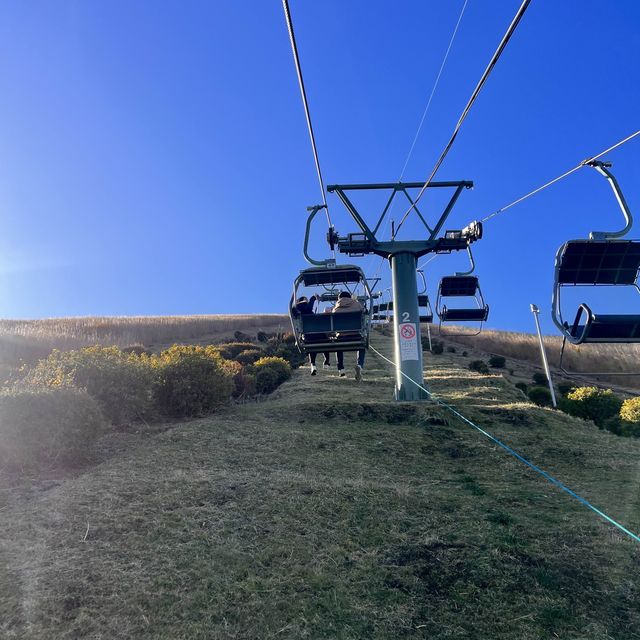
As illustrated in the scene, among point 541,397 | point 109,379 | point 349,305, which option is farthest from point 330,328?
point 541,397

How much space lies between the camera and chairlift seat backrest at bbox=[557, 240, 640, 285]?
253 inches

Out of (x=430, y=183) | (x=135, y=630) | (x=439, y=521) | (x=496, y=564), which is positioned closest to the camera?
(x=135, y=630)

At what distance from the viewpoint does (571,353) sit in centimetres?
3769

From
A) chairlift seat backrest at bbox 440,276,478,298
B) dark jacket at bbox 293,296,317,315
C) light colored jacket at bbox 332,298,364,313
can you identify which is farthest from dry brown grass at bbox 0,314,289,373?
chairlift seat backrest at bbox 440,276,478,298

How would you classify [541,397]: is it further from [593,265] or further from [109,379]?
[109,379]

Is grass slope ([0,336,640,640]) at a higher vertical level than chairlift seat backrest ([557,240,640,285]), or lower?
lower

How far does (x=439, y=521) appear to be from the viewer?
469 cm

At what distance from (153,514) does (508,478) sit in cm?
450

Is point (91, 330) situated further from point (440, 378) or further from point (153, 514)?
point (153, 514)

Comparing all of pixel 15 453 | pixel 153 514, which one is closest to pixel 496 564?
pixel 153 514

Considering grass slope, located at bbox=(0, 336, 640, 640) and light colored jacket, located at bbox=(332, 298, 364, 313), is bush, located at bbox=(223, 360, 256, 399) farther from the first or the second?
grass slope, located at bbox=(0, 336, 640, 640)

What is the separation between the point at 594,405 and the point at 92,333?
32.0m

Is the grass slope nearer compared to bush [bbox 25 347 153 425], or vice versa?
the grass slope

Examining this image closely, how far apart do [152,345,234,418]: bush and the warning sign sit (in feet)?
15.1
